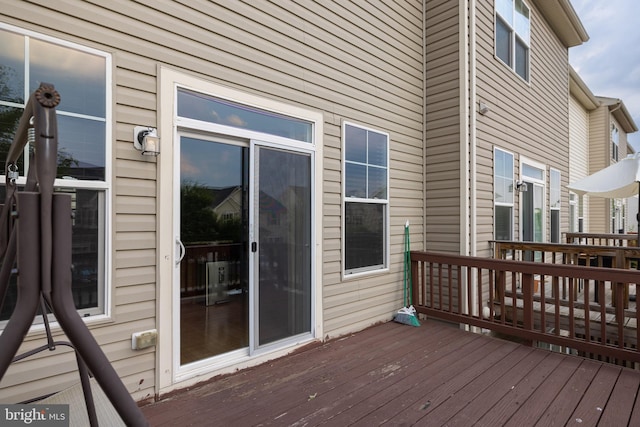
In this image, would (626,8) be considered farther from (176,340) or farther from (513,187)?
(176,340)

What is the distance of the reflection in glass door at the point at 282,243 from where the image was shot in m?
3.04

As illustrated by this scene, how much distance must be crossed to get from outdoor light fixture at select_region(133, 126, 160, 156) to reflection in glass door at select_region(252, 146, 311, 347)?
867mm

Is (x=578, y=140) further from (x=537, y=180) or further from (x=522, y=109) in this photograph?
(x=522, y=109)

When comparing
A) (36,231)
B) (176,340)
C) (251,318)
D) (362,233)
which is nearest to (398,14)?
(362,233)

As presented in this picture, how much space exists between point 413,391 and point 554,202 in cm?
673

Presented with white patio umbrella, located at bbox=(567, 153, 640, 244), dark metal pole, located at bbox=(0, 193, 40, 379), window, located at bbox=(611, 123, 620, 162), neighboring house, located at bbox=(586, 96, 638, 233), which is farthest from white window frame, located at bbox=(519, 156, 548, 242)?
window, located at bbox=(611, 123, 620, 162)

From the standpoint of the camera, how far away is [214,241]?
3180 millimetres

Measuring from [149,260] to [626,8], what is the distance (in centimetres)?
3280

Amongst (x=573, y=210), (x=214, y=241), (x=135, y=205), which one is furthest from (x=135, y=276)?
(x=573, y=210)

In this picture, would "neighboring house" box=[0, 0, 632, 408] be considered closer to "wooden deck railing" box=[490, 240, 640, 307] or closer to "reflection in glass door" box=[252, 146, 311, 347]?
"reflection in glass door" box=[252, 146, 311, 347]

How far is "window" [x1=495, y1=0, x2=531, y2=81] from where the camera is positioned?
5.57 meters

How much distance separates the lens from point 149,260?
2.41m

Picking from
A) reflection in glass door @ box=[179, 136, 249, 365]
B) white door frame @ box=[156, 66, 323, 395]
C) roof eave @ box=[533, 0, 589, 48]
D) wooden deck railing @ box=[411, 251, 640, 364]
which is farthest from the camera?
roof eave @ box=[533, 0, 589, 48]

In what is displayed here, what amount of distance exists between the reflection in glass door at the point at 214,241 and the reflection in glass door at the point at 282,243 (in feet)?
0.44
